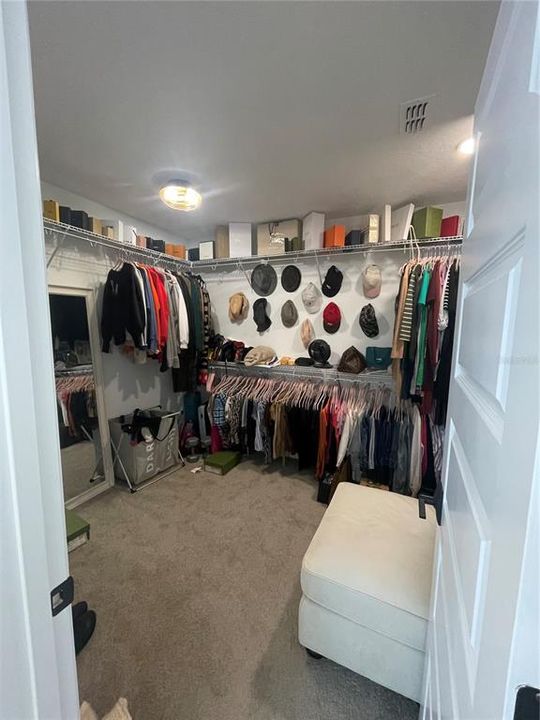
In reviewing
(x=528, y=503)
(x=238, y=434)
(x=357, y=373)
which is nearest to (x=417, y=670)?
(x=528, y=503)

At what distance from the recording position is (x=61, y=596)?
526 mm

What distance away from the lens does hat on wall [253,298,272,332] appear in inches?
122

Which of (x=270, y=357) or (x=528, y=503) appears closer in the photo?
(x=528, y=503)

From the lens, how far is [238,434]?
2906 millimetres

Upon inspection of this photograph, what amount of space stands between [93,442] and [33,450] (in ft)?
8.25

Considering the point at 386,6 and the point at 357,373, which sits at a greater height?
the point at 386,6

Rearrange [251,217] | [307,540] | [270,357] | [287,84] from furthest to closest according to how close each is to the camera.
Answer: [270,357] → [251,217] → [307,540] → [287,84]

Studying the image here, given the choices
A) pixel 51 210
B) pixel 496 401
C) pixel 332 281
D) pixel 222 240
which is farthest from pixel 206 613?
pixel 222 240

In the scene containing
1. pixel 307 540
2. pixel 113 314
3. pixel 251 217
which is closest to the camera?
pixel 307 540

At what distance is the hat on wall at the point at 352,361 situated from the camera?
2.55m

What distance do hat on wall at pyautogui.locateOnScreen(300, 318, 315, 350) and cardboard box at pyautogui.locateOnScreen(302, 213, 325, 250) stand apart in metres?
0.73

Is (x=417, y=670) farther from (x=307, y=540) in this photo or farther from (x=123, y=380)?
(x=123, y=380)

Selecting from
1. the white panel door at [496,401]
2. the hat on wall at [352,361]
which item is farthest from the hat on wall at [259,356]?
the white panel door at [496,401]

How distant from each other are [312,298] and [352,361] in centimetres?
77
